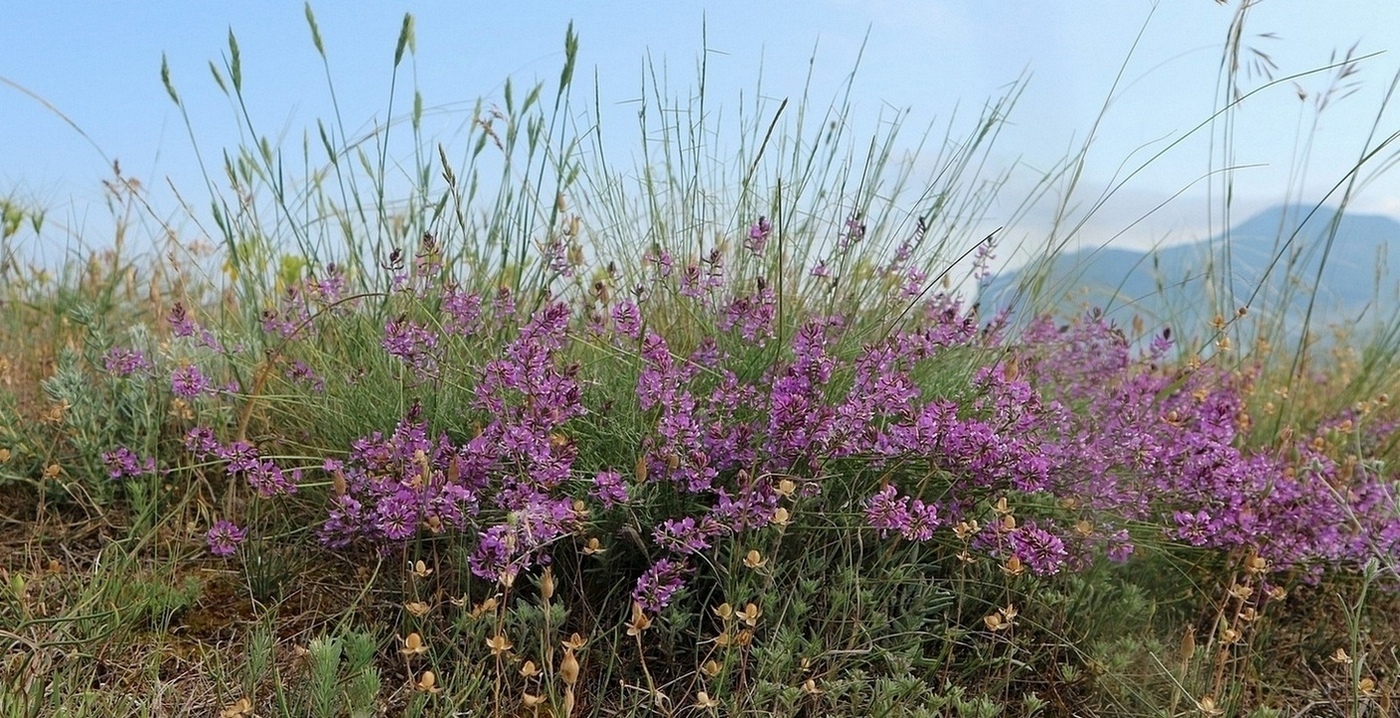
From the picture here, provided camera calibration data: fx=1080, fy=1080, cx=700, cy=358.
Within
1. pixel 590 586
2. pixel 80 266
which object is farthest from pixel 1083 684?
pixel 80 266

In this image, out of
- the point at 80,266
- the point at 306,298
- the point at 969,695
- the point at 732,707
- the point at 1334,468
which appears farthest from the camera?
the point at 80,266

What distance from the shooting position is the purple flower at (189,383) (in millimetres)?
2477

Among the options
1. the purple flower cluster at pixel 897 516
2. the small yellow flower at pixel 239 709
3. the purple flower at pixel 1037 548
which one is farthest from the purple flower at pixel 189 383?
the purple flower at pixel 1037 548

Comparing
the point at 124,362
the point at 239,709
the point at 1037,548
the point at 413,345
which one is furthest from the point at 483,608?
the point at 124,362

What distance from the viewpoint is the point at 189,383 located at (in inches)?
98.4

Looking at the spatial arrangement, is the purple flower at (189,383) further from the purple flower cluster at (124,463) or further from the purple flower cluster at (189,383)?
the purple flower cluster at (124,463)

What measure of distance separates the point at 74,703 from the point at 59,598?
48 cm

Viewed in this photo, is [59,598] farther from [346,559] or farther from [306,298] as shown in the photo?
[306,298]

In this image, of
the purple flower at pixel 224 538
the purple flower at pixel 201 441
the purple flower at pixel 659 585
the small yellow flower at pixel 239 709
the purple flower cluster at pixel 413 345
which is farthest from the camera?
the purple flower at pixel 201 441

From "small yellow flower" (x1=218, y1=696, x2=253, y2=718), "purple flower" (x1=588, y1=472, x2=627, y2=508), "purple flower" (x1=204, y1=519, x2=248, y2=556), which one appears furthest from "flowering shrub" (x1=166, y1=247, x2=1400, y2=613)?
"small yellow flower" (x1=218, y1=696, x2=253, y2=718)

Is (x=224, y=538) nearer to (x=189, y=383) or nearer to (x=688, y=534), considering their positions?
(x=189, y=383)

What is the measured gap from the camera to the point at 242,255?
3.33 m

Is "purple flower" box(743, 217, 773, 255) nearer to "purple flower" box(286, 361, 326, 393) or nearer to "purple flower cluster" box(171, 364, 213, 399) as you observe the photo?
"purple flower" box(286, 361, 326, 393)

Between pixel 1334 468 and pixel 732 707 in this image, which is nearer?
pixel 732 707
